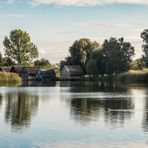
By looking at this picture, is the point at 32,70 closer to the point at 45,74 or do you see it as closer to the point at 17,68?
the point at 45,74

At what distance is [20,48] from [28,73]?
13460 mm

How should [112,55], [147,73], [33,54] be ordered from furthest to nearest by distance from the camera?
[33,54], [112,55], [147,73]

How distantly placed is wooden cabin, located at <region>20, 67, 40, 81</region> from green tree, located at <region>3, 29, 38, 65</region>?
A: 24.3 feet

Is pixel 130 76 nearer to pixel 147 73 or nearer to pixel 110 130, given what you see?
pixel 147 73

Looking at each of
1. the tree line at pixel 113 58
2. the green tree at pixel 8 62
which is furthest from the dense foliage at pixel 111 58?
the green tree at pixel 8 62

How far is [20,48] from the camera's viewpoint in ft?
579

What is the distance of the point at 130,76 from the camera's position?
117 m

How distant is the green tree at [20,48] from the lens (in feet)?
577

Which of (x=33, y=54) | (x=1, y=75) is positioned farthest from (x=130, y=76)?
(x=33, y=54)

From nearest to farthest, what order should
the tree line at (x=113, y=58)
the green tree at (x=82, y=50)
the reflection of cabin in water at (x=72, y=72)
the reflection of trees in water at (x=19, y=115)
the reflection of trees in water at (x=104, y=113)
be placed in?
the reflection of trees in water at (x=19, y=115) → the reflection of trees in water at (x=104, y=113) → the tree line at (x=113, y=58) → the green tree at (x=82, y=50) → the reflection of cabin in water at (x=72, y=72)

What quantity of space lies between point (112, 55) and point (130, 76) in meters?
16.2

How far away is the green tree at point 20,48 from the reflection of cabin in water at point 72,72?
14.8 meters

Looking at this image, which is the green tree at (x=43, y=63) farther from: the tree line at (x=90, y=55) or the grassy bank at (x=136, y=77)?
the grassy bank at (x=136, y=77)

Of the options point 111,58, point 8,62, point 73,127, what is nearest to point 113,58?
point 111,58
